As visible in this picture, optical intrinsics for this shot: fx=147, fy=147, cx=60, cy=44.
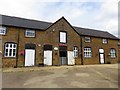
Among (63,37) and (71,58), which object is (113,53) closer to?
(71,58)

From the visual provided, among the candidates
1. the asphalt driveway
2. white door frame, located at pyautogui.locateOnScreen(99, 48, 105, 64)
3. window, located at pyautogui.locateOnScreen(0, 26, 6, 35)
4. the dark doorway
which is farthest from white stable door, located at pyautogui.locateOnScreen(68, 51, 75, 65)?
the asphalt driveway

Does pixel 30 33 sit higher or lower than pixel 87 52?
higher

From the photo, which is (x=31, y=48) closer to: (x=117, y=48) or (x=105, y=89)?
(x=105, y=89)

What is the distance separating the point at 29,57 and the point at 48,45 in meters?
3.67

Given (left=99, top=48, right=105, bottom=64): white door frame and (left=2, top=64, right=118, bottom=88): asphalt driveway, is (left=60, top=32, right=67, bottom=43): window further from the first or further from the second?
(left=2, top=64, right=118, bottom=88): asphalt driveway

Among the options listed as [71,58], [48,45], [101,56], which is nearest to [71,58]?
[71,58]

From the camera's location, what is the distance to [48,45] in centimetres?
Answer: 2359

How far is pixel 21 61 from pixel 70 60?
8377 mm

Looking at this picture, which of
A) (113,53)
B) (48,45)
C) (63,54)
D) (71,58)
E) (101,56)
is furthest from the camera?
(113,53)

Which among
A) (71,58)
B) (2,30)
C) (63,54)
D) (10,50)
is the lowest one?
(71,58)

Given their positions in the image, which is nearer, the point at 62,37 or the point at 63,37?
the point at 62,37

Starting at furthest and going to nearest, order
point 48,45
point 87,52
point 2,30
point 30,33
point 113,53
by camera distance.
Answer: point 113,53 < point 87,52 < point 48,45 < point 30,33 < point 2,30

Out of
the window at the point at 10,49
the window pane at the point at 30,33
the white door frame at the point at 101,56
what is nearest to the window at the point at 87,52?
the white door frame at the point at 101,56

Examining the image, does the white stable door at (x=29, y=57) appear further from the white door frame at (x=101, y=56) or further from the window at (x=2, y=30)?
the white door frame at (x=101, y=56)
